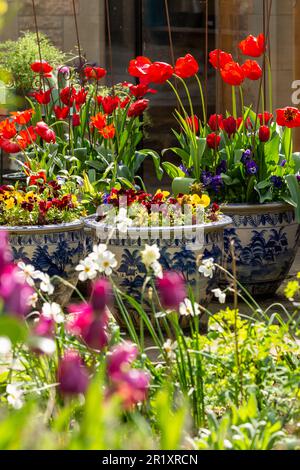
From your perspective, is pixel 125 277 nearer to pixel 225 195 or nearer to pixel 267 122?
pixel 225 195

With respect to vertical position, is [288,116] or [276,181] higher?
[288,116]

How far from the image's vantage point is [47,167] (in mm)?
5586

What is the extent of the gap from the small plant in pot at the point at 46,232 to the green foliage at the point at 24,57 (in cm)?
278

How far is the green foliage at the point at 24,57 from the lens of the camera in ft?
25.2

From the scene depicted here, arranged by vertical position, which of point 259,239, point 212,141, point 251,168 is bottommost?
point 259,239

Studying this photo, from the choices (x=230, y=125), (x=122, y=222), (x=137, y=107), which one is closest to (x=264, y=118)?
(x=230, y=125)

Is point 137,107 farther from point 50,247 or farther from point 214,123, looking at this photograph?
point 50,247

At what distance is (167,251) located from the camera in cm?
447

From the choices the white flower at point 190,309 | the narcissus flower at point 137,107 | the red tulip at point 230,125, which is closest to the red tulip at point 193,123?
the red tulip at point 230,125

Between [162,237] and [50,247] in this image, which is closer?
[162,237]

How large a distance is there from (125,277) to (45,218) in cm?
56

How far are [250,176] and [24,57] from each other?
10.2 ft

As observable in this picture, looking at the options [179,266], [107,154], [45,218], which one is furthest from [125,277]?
[107,154]

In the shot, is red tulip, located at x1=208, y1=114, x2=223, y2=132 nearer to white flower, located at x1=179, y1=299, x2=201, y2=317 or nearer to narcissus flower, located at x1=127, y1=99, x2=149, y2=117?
narcissus flower, located at x1=127, y1=99, x2=149, y2=117
